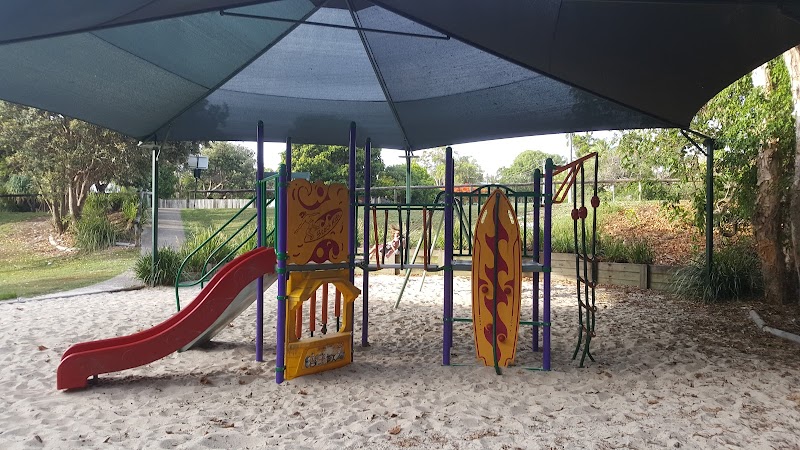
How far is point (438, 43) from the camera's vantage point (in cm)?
532

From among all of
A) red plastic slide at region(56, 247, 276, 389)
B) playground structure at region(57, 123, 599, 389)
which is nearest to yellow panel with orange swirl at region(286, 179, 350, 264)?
playground structure at region(57, 123, 599, 389)

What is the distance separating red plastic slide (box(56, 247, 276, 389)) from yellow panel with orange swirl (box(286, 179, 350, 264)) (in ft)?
0.96

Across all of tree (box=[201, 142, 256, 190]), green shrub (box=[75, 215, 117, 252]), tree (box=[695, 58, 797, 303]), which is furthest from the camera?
tree (box=[201, 142, 256, 190])

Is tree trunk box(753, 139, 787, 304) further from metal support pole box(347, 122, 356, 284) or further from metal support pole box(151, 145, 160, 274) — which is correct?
metal support pole box(151, 145, 160, 274)

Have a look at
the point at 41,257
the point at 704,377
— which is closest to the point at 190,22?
the point at 704,377

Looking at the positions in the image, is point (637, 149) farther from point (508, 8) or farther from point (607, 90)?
point (508, 8)

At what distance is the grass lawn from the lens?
33.5 feet

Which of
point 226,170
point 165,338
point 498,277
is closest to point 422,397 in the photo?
point 498,277

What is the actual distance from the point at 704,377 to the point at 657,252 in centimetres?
631

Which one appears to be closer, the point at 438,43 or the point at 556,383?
the point at 556,383

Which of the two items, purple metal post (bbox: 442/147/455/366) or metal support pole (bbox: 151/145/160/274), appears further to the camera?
metal support pole (bbox: 151/145/160/274)

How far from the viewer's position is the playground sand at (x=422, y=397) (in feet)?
9.51

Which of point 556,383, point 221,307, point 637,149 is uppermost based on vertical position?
point 637,149

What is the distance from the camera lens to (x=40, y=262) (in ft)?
42.3
